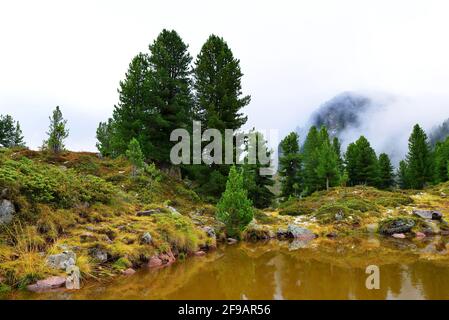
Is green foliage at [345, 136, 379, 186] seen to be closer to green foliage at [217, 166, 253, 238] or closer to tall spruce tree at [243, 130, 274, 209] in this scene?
tall spruce tree at [243, 130, 274, 209]

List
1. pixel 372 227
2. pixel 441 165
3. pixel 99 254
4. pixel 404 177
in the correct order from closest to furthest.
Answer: pixel 99 254, pixel 372 227, pixel 441 165, pixel 404 177

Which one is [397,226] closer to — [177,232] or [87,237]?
[177,232]

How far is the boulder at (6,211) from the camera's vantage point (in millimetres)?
11125

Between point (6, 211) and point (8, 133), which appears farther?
point (8, 133)

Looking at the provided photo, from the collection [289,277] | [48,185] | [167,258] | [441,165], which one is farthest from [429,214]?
[441,165]

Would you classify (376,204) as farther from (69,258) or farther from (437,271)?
(69,258)

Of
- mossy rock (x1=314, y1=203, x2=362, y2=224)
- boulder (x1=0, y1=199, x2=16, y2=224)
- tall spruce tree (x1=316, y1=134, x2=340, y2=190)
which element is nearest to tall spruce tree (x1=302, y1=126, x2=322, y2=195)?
tall spruce tree (x1=316, y1=134, x2=340, y2=190)

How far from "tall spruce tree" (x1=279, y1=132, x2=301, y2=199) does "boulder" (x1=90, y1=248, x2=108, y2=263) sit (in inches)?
1508

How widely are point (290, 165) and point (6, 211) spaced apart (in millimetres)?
40526

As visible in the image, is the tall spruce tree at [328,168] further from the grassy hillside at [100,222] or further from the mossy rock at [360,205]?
the grassy hillside at [100,222]

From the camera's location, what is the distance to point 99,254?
11.4 metres

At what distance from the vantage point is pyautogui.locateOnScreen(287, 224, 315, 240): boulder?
2181 cm
